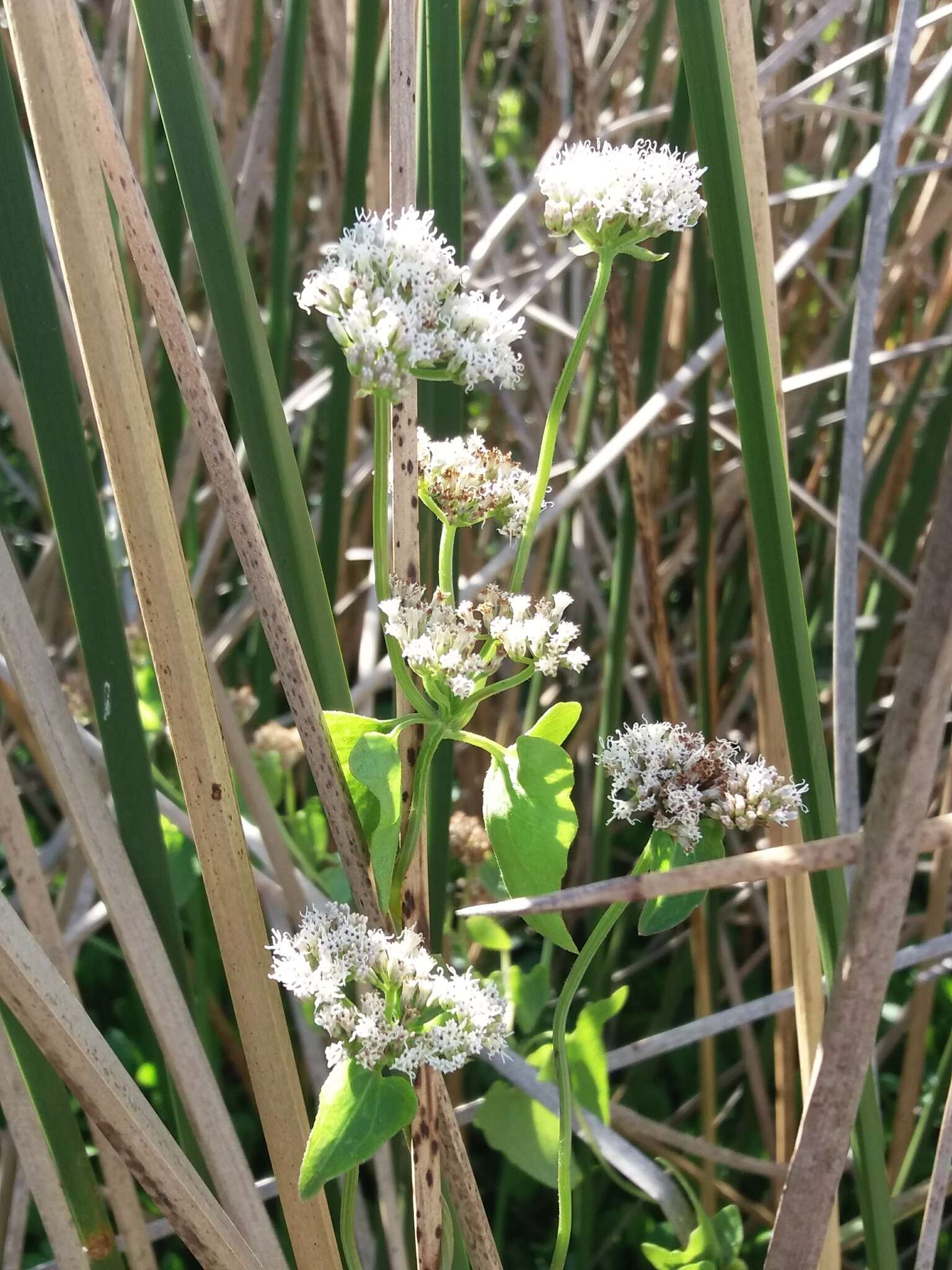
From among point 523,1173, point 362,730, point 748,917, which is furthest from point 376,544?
point 748,917

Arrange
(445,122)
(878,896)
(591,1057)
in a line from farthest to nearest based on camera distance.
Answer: (591,1057) < (445,122) < (878,896)

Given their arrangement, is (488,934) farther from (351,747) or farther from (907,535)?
(907,535)

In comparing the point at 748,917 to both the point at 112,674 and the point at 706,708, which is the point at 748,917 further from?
the point at 112,674

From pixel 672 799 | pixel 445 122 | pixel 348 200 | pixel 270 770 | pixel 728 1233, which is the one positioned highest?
pixel 348 200

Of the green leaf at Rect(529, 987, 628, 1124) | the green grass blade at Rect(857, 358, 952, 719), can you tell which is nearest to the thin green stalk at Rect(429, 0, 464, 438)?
the green leaf at Rect(529, 987, 628, 1124)

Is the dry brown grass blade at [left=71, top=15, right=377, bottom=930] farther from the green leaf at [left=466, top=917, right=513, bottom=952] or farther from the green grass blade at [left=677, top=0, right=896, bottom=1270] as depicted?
the green leaf at [left=466, top=917, right=513, bottom=952]

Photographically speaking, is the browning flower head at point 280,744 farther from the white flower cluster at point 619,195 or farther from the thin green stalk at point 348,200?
the white flower cluster at point 619,195

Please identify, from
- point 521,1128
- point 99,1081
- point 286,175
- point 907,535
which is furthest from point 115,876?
point 907,535
